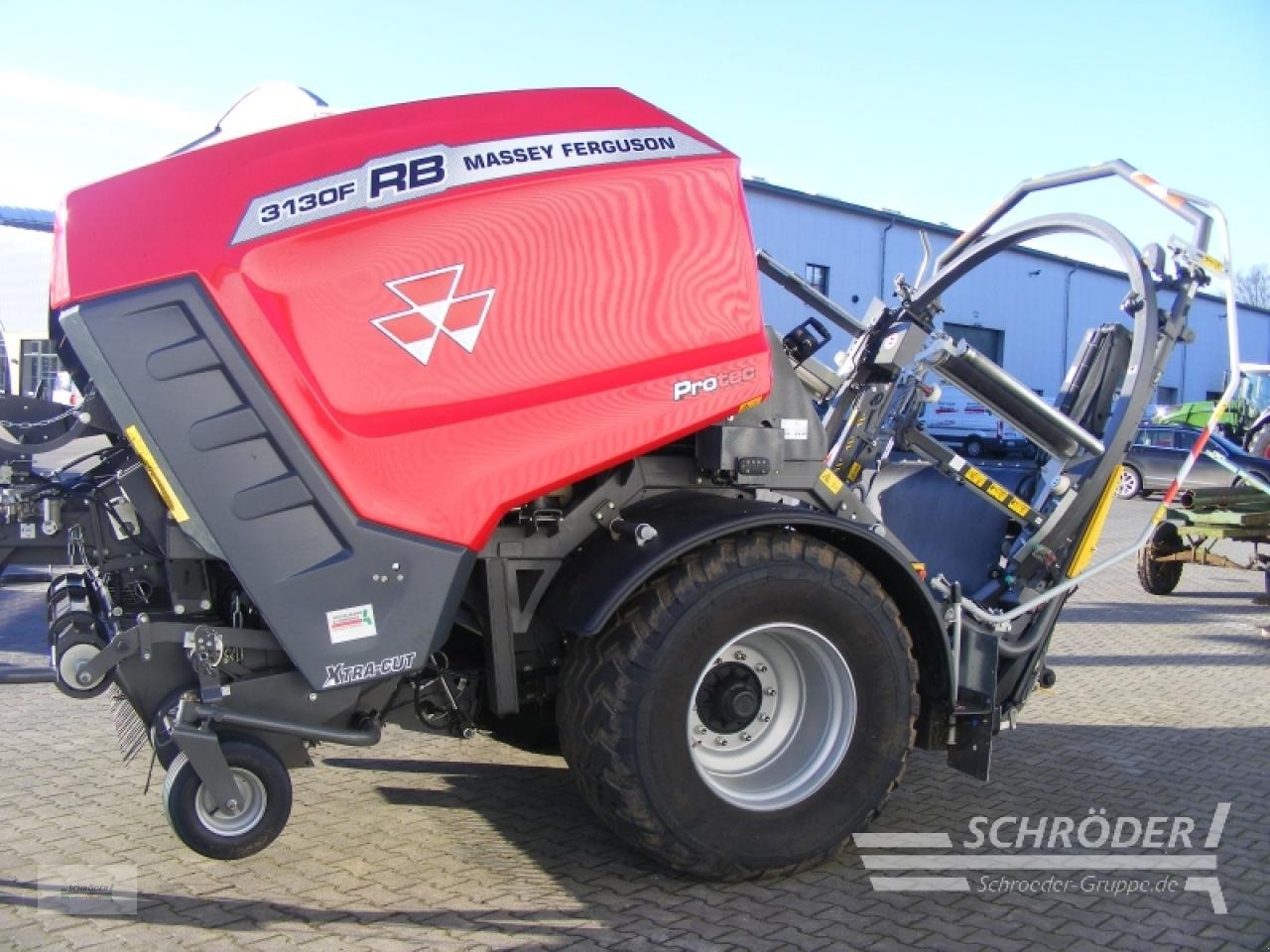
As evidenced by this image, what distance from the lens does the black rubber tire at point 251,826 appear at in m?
3.33

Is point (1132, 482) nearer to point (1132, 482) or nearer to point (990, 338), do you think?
point (1132, 482)

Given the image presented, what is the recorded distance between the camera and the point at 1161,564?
1088 centimetres

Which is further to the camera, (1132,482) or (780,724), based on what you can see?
(1132,482)

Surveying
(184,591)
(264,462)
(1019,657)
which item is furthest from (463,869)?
(1019,657)

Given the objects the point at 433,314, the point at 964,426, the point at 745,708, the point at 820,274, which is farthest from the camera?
the point at 820,274

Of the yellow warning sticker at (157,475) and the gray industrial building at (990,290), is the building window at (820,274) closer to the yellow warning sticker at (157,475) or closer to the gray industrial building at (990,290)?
the gray industrial building at (990,290)

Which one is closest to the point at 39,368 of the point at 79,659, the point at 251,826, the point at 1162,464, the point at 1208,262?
the point at 79,659

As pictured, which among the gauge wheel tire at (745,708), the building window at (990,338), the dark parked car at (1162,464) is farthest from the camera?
the building window at (990,338)

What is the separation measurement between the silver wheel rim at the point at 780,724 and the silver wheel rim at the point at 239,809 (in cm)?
138

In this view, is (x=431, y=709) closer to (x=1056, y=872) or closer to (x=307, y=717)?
(x=307, y=717)

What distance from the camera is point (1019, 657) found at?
15.3 ft

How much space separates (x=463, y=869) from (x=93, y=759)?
2.06 m

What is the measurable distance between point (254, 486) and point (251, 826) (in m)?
1.06

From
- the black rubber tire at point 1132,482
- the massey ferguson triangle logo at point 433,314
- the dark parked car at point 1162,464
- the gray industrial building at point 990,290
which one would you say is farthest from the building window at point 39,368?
the gray industrial building at point 990,290
